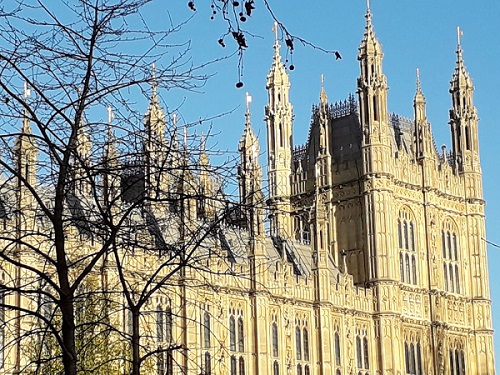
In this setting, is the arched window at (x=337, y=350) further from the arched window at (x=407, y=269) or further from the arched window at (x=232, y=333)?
the arched window at (x=407, y=269)

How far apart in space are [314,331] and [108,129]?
39732 mm

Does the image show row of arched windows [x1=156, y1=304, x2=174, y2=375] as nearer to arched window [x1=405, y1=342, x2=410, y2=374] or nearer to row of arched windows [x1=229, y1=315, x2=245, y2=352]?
row of arched windows [x1=229, y1=315, x2=245, y2=352]

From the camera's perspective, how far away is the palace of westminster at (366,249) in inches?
2028

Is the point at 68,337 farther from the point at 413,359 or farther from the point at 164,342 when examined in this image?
the point at 413,359

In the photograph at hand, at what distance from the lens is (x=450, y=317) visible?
61.2 meters

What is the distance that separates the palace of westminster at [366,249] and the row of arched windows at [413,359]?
8 cm

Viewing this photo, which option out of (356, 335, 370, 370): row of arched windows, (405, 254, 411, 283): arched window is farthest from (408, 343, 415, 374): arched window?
(405, 254, 411, 283): arched window

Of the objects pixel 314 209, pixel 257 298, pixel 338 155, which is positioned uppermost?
pixel 338 155

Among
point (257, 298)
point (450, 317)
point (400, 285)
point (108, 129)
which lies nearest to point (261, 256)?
point (257, 298)

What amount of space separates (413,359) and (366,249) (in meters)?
6.05

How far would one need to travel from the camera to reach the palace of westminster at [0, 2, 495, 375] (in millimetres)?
51500

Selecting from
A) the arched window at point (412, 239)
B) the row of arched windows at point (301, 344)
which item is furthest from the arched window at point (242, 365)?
the arched window at point (412, 239)

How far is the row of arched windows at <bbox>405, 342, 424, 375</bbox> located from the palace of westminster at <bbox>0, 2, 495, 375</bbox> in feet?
0.28

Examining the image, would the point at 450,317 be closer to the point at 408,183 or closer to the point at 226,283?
the point at 408,183
